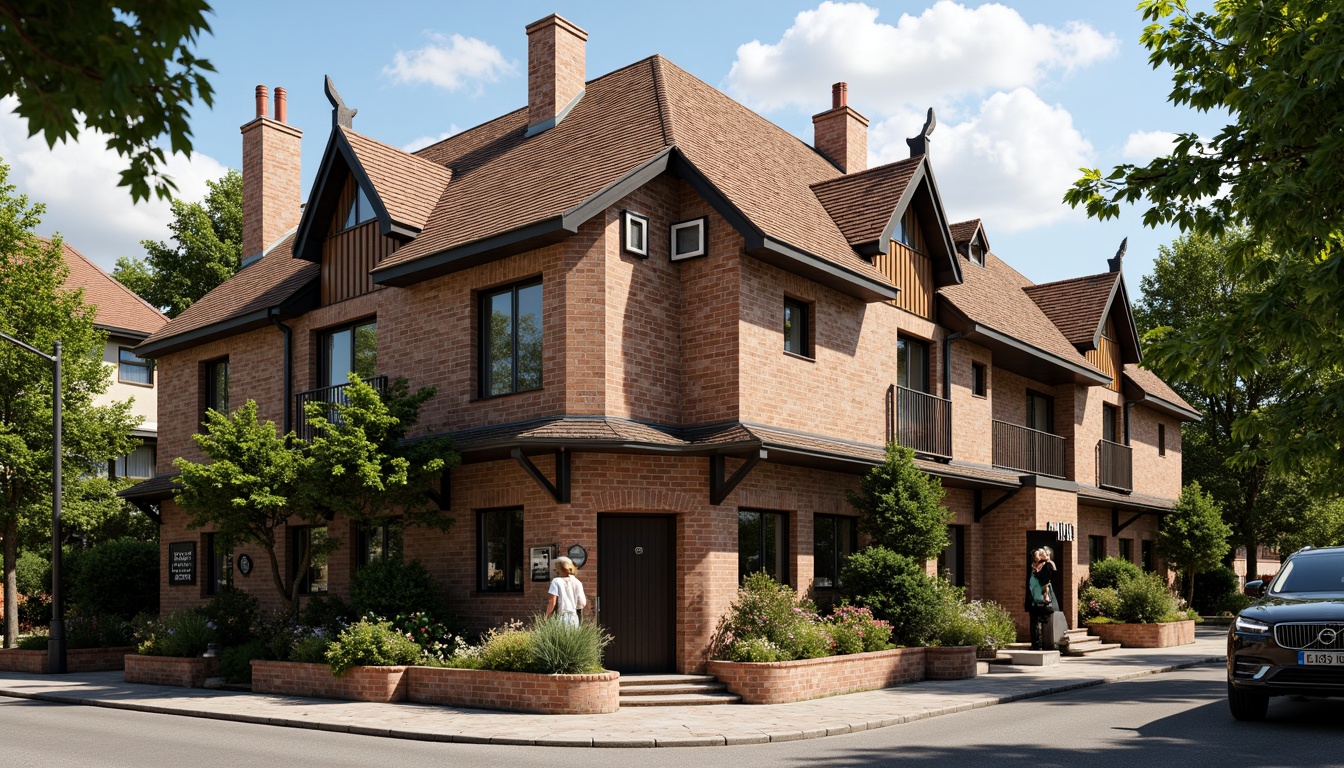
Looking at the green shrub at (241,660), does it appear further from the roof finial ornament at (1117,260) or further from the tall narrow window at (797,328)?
the roof finial ornament at (1117,260)

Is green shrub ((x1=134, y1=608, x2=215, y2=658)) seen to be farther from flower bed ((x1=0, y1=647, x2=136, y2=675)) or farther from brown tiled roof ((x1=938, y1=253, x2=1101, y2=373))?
brown tiled roof ((x1=938, y1=253, x2=1101, y2=373))

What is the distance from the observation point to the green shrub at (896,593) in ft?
59.2

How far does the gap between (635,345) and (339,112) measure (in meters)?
7.44

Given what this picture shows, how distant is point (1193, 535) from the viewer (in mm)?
30844

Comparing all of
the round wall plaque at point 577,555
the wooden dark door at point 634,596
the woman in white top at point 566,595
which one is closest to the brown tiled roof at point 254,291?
the round wall plaque at point 577,555

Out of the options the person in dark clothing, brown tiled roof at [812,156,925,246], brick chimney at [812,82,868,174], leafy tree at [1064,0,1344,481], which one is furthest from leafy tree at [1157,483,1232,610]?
leafy tree at [1064,0,1344,481]

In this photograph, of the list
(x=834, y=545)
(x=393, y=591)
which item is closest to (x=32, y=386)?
(x=393, y=591)

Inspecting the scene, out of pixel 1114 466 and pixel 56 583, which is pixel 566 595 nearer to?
pixel 56 583

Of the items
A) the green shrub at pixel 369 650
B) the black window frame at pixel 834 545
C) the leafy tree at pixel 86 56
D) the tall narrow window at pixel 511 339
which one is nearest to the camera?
the leafy tree at pixel 86 56

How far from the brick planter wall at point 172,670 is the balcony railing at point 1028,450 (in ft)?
51.4

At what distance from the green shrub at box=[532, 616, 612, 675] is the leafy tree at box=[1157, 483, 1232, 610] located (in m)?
21.8

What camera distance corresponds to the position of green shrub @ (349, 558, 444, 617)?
16.6 meters

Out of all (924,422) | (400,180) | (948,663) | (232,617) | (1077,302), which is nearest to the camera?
(948,663)

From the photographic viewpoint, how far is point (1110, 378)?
92.3ft
